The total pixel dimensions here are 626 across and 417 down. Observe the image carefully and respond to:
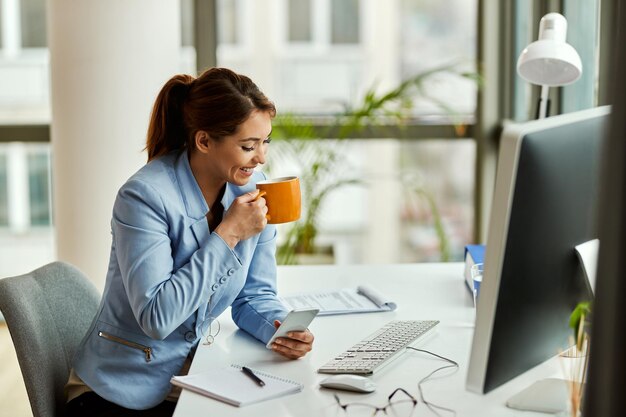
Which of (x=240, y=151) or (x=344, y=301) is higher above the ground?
(x=240, y=151)

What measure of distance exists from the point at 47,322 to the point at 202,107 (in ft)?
1.84

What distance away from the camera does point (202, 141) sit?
1.87m

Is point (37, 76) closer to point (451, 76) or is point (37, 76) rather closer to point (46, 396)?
point (451, 76)

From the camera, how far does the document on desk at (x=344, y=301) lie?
2.00m

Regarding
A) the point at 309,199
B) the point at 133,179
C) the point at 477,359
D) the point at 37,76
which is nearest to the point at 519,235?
the point at 477,359

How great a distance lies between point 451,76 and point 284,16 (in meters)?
0.88

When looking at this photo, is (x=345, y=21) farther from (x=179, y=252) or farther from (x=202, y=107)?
(x=179, y=252)

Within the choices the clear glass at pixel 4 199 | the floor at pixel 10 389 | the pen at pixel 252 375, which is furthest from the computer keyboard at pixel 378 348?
the clear glass at pixel 4 199

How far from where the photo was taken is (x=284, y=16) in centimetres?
435

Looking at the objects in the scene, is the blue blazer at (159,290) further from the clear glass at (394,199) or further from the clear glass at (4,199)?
the clear glass at (4,199)

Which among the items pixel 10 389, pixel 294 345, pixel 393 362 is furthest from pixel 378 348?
pixel 10 389

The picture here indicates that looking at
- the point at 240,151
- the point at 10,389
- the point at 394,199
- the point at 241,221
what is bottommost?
the point at 10,389

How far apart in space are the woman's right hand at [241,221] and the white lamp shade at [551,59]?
0.70 m

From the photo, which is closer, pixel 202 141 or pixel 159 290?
pixel 159 290
